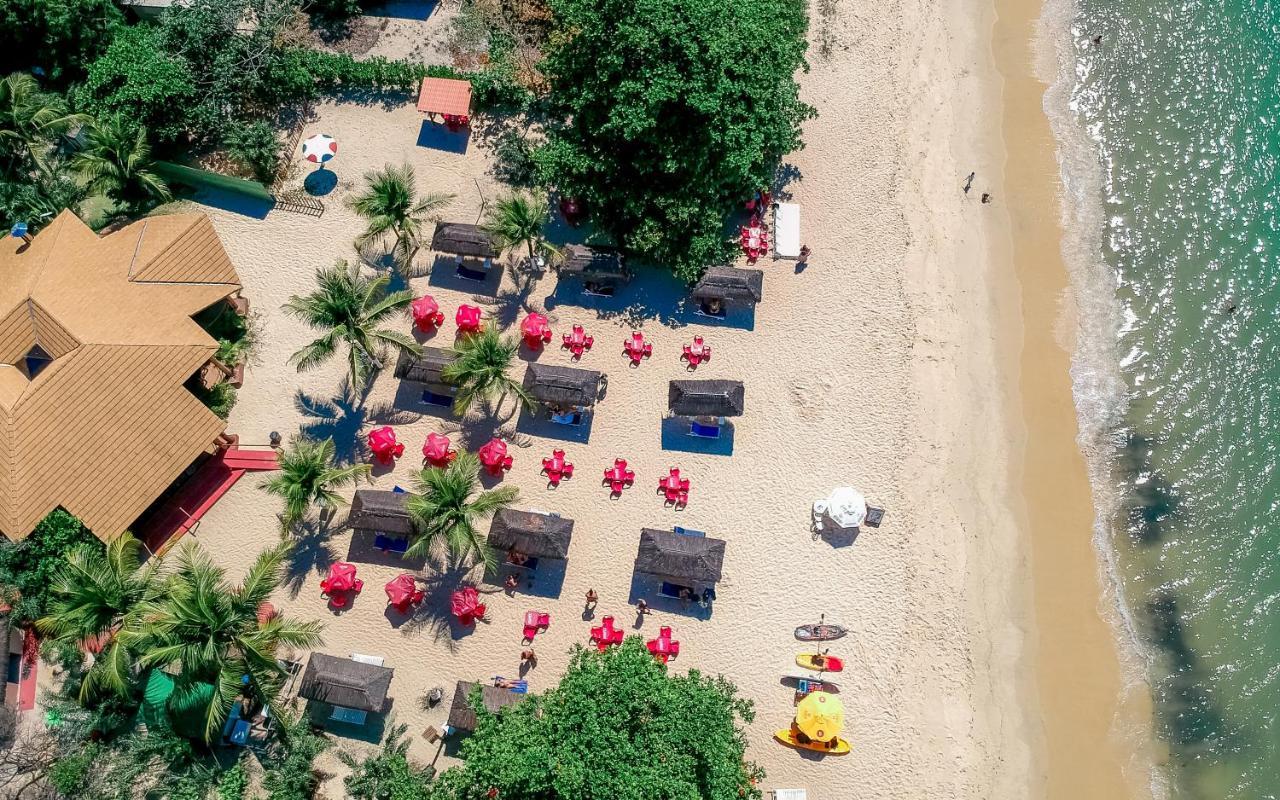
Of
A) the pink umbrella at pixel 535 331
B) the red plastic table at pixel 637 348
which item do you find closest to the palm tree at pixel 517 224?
the pink umbrella at pixel 535 331

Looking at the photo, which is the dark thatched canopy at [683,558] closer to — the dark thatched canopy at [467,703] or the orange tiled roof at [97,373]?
the dark thatched canopy at [467,703]

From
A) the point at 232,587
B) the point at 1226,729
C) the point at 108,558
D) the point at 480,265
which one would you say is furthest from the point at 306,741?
the point at 1226,729

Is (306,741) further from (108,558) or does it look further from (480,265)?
(480,265)

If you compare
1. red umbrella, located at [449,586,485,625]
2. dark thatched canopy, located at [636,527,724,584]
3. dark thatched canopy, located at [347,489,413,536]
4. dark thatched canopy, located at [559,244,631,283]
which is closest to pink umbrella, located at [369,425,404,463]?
dark thatched canopy, located at [347,489,413,536]

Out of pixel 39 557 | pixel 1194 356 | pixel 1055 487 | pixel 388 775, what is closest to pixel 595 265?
pixel 388 775

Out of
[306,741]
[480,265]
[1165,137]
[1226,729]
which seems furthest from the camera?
[1165,137]

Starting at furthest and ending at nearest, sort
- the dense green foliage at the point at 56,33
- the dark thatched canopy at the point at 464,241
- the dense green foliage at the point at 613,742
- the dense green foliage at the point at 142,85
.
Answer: the dark thatched canopy at the point at 464,241, the dense green foliage at the point at 56,33, the dense green foliage at the point at 142,85, the dense green foliage at the point at 613,742

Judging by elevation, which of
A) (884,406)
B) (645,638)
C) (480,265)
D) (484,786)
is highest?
(480,265)
